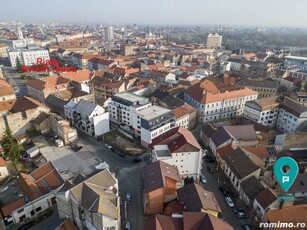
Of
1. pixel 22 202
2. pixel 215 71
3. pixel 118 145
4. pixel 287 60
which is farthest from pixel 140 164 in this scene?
pixel 287 60

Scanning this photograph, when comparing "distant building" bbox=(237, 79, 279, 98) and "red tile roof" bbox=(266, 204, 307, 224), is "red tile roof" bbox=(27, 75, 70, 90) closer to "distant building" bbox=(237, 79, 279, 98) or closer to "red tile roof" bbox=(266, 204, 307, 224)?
"distant building" bbox=(237, 79, 279, 98)

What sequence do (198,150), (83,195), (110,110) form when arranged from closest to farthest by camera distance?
(83,195) < (198,150) < (110,110)

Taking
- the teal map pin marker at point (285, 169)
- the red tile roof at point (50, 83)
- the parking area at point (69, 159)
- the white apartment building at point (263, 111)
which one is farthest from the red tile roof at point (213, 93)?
the red tile roof at point (50, 83)

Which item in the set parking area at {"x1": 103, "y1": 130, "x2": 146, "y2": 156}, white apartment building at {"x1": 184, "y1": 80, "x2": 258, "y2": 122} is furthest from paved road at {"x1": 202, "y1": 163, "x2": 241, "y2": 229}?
white apartment building at {"x1": 184, "y1": 80, "x2": 258, "y2": 122}

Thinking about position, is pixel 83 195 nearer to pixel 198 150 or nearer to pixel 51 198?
pixel 51 198

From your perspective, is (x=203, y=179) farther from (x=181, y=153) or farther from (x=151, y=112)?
(x=151, y=112)

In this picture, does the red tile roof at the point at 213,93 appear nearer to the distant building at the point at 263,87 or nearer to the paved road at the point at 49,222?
the distant building at the point at 263,87
